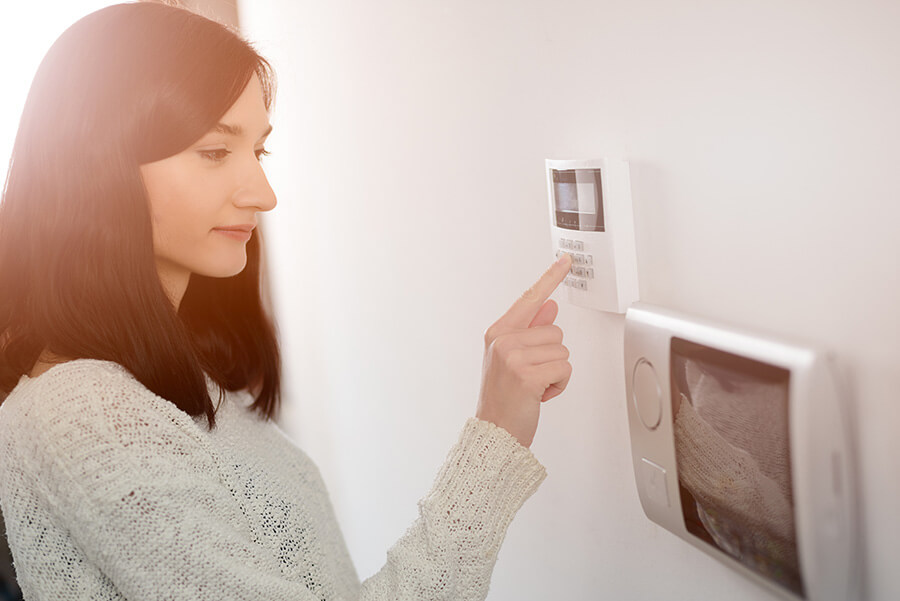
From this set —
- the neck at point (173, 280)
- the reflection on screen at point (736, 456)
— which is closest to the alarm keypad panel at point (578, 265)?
the reflection on screen at point (736, 456)

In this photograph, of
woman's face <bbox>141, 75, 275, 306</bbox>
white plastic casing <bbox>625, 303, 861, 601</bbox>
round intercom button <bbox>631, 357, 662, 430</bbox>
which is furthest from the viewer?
woman's face <bbox>141, 75, 275, 306</bbox>

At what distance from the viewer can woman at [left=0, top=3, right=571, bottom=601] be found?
1.79 ft

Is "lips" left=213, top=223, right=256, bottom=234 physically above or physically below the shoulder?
above

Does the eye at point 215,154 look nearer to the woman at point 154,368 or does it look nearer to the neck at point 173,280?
the woman at point 154,368

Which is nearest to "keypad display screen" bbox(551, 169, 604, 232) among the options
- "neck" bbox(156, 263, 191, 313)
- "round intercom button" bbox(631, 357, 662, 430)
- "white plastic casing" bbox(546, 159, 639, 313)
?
"white plastic casing" bbox(546, 159, 639, 313)

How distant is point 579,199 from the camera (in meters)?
0.56

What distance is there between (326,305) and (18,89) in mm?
1005

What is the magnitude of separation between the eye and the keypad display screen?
0.29 meters

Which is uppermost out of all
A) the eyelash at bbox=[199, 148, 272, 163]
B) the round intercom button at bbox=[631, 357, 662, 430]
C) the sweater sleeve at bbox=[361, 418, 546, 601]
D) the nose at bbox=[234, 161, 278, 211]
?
the eyelash at bbox=[199, 148, 272, 163]

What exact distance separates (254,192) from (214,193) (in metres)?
0.04

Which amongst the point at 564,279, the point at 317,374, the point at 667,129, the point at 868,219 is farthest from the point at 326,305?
the point at 868,219

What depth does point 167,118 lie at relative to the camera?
62 cm

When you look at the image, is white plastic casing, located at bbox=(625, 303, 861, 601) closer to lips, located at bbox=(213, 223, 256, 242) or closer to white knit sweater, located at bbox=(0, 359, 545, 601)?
white knit sweater, located at bbox=(0, 359, 545, 601)

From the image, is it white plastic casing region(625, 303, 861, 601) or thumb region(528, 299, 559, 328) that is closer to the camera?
white plastic casing region(625, 303, 861, 601)
